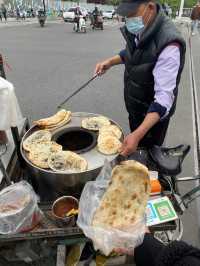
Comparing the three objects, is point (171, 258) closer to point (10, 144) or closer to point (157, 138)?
point (157, 138)

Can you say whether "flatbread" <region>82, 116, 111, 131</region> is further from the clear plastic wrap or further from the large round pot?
the clear plastic wrap

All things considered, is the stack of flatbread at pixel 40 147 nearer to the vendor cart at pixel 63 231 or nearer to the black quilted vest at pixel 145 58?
the vendor cart at pixel 63 231

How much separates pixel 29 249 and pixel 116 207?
0.87 meters

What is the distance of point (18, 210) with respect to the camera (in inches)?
69.4

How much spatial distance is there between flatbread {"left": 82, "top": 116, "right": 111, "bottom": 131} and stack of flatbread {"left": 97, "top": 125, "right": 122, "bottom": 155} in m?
0.10

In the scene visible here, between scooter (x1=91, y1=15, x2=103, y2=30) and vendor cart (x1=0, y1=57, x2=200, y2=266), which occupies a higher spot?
vendor cart (x1=0, y1=57, x2=200, y2=266)

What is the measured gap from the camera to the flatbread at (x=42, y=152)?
2.06 m

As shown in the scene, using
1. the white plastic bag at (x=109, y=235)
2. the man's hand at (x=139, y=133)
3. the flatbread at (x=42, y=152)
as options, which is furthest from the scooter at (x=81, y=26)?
the white plastic bag at (x=109, y=235)

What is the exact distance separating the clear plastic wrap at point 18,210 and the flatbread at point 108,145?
0.65 meters

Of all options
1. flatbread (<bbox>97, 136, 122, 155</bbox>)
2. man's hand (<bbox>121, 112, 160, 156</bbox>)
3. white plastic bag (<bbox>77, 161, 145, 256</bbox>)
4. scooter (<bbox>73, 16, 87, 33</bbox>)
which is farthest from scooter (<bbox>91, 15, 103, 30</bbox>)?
white plastic bag (<bbox>77, 161, 145, 256</bbox>)

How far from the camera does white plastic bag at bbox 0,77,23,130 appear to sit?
1.99 m

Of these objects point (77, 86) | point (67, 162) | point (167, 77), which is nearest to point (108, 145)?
point (67, 162)

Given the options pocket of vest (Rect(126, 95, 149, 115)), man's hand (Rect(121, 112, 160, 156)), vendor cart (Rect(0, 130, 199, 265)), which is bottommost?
vendor cart (Rect(0, 130, 199, 265))

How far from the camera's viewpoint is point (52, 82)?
21.7ft
